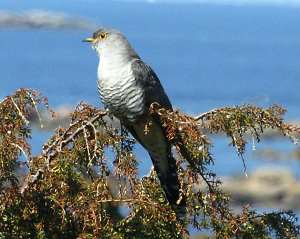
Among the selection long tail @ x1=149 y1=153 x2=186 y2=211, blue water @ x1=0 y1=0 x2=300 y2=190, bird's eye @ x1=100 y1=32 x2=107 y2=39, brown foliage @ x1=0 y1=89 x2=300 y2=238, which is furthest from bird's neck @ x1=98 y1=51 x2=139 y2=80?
blue water @ x1=0 y1=0 x2=300 y2=190

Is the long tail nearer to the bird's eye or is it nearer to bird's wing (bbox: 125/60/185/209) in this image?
bird's wing (bbox: 125/60/185/209)

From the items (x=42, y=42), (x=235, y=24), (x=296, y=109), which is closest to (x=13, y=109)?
(x=296, y=109)

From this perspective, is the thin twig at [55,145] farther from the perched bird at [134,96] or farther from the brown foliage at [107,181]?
the perched bird at [134,96]

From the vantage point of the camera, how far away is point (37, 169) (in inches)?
141

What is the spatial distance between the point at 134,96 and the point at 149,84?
0.46 feet

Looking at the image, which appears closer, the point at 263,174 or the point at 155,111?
the point at 155,111

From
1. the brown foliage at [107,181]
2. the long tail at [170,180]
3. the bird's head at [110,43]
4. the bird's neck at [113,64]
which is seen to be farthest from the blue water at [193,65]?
the brown foliage at [107,181]

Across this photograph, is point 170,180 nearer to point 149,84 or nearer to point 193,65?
point 149,84

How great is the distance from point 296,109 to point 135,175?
5987 centimetres

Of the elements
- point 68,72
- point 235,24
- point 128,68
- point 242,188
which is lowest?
point 128,68

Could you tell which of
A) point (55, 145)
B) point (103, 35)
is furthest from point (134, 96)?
point (55, 145)

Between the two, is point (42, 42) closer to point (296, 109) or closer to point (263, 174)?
point (296, 109)

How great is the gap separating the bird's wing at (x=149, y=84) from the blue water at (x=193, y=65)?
22.9 meters

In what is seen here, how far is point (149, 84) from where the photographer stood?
15.6 feet
